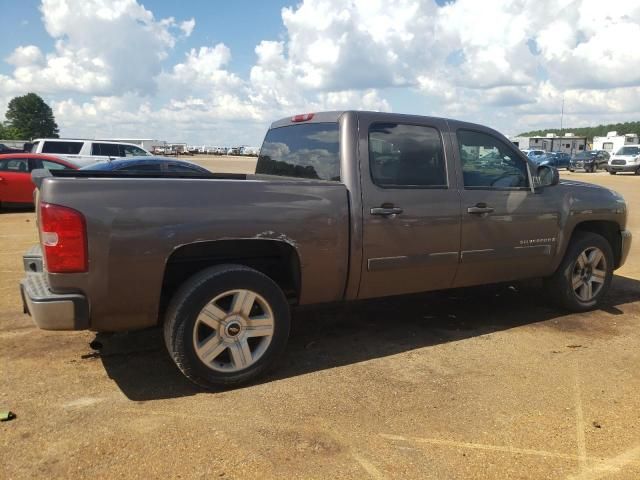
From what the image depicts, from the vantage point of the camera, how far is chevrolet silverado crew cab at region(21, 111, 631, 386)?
3.19 m

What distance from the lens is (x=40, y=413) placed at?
325 centimetres

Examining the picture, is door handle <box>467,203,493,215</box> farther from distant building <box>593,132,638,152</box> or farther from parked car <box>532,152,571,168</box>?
distant building <box>593,132,638,152</box>

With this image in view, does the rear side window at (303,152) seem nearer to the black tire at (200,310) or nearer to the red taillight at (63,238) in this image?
the black tire at (200,310)

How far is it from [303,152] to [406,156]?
842 millimetres

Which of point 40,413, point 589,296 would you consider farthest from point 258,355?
point 589,296

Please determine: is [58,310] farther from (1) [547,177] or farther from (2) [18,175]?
(2) [18,175]

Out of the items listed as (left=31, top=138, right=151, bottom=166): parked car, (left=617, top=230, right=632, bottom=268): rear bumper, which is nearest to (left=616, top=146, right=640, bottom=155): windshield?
(left=31, top=138, right=151, bottom=166): parked car

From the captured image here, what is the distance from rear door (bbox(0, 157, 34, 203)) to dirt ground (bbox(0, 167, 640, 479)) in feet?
30.3

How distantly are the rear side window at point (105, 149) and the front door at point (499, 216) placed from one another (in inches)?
622

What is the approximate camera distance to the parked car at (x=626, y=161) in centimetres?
3591

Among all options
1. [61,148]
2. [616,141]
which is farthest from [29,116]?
[61,148]

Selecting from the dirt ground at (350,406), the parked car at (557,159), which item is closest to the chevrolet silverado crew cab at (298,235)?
the dirt ground at (350,406)

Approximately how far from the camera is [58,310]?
124 inches

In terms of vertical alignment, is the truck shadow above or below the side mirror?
below
